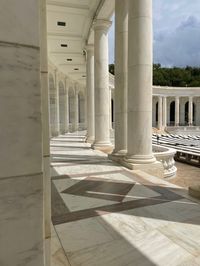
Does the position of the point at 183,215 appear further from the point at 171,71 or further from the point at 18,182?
the point at 171,71

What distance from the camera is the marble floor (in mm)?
6336

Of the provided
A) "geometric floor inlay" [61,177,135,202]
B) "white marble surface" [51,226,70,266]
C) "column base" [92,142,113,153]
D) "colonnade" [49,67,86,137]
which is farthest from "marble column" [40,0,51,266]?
"colonnade" [49,67,86,137]

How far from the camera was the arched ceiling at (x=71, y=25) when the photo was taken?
83.4ft

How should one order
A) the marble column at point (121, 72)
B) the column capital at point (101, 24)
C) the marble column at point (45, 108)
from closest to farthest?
the marble column at point (45, 108)
the marble column at point (121, 72)
the column capital at point (101, 24)

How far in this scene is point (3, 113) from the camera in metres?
3.49

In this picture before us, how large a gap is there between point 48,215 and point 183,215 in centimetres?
598

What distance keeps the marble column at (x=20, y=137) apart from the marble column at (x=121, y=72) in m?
16.3

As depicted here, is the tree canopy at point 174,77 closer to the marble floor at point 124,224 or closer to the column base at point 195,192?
the marble floor at point 124,224

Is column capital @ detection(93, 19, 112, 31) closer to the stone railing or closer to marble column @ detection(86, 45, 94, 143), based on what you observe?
marble column @ detection(86, 45, 94, 143)

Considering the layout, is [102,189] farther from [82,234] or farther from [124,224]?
[82,234]

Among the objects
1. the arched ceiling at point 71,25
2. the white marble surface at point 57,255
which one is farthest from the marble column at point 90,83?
the white marble surface at point 57,255

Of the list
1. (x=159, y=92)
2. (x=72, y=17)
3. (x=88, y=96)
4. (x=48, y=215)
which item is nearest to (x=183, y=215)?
(x=48, y=215)

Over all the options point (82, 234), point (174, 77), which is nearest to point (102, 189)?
point (82, 234)

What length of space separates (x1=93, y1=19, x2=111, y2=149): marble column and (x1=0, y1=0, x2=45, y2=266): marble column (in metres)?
24.2
